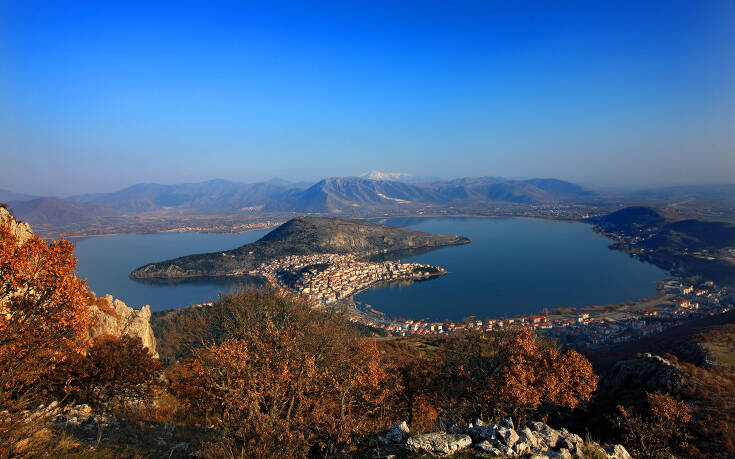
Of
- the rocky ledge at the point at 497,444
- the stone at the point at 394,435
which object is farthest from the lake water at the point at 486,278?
the stone at the point at 394,435

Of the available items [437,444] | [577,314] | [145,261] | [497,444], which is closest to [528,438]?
[497,444]

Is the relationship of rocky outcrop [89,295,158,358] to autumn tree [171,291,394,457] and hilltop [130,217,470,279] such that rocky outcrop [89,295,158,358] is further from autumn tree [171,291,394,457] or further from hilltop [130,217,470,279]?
hilltop [130,217,470,279]

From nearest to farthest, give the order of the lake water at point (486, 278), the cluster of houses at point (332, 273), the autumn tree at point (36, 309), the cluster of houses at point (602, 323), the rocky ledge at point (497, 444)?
the autumn tree at point (36, 309) → the rocky ledge at point (497, 444) → the cluster of houses at point (602, 323) → the lake water at point (486, 278) → the cluster of houses at point (332, 273)

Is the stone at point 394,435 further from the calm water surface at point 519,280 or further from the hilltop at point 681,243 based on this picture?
the hilltop at point 681,243

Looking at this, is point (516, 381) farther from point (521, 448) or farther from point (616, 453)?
point (521, 448)

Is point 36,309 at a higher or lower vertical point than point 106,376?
higher

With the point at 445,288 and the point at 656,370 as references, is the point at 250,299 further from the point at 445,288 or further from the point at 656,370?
the point at 445,288
